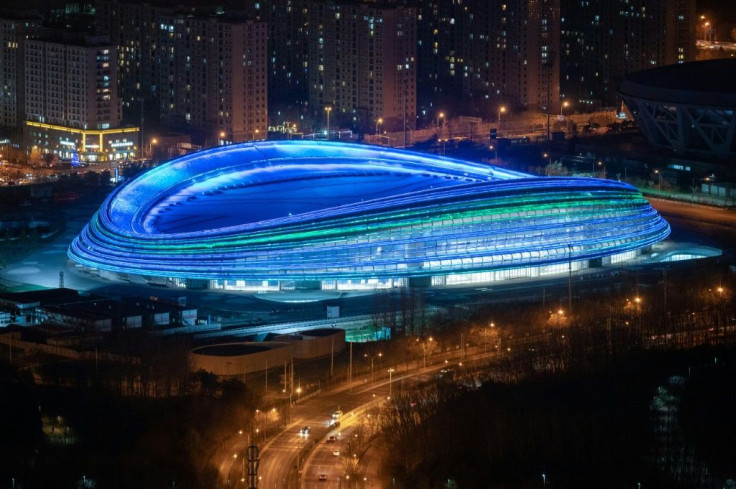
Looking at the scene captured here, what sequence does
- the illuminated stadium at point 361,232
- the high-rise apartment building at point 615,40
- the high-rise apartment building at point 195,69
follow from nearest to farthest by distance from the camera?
the illuminated stadium at point 361,232, the high-rise apartment building at point 195,69, the high-rise apartment building at point 615,40

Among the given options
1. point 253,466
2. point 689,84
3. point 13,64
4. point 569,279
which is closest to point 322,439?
point 253,466

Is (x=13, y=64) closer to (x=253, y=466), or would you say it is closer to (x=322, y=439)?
(x=322, y=439)

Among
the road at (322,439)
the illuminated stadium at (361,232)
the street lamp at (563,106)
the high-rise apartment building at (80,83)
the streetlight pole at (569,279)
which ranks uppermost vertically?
the high-rise apartment building at (80,83)

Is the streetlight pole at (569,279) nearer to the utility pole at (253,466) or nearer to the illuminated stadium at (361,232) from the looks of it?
the illuminated stadium at (361,232)

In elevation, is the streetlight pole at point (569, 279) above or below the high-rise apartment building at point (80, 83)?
below

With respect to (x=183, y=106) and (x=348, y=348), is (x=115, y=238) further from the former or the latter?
(x=183, y=106)

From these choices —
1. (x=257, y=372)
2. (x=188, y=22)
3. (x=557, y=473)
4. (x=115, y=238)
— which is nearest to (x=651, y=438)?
(x=557, y=473)

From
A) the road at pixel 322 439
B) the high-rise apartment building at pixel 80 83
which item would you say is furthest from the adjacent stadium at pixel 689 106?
the road at pixel 322 439
